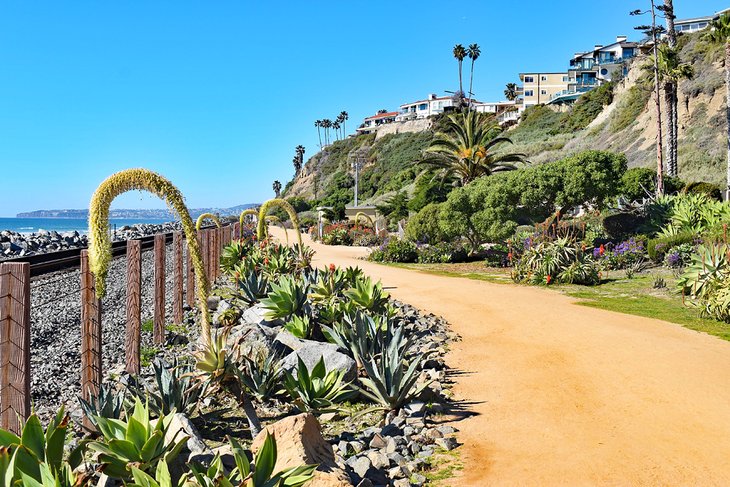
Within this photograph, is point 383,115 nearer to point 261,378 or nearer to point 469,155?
point 469,155

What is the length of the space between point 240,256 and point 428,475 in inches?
500

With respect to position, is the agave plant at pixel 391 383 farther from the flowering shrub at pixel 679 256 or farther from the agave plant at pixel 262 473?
the flowering shrub at pixel 679 256

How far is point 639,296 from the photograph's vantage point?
12914 millimetres

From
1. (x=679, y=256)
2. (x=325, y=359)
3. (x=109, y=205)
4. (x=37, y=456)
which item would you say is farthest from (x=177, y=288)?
(x=679, y=256)

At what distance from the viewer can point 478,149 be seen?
29.0 metres

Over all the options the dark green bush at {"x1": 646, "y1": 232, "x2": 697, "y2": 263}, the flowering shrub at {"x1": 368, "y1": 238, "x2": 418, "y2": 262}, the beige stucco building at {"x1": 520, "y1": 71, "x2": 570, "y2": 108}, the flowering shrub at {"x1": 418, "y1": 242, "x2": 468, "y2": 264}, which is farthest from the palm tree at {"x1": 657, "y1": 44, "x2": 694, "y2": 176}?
the beige stucco building at {"x1": 520, "y1": 71, "x2": 570, "y2": 108}

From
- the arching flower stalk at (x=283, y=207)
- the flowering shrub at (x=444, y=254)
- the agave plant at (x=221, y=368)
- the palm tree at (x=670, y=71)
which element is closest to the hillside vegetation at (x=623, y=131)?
the palm tree at (x=670, y=71)

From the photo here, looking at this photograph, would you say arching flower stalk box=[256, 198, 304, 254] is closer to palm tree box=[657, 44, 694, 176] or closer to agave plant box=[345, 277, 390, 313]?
agave plant box=[345, 277, 390, 313]

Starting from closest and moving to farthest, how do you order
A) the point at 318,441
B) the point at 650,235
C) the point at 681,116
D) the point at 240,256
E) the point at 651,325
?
1. the point at 318,441
2. the point at 651,325
3. the point at 240,256
4. the point at 650,235
5. the point at 681,116

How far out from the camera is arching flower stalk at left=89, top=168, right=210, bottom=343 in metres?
3.13

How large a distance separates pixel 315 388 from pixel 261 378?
24.7 inches

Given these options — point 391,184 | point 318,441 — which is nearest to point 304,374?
point 318,441

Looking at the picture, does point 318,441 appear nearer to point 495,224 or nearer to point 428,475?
point 428,475

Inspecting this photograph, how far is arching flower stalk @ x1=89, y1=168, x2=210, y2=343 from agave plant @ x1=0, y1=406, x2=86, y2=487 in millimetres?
935
